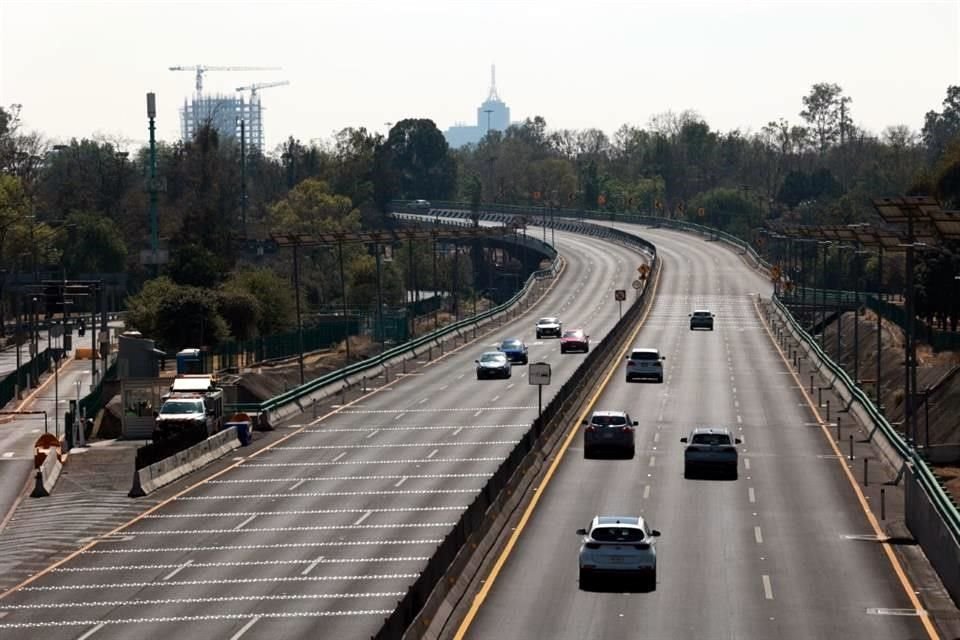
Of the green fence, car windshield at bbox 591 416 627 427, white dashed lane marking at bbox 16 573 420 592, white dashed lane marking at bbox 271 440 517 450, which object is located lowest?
the green fence

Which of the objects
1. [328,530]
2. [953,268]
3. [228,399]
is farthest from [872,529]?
[953,268]

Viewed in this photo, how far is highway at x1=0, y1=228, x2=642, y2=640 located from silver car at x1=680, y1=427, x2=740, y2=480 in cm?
692

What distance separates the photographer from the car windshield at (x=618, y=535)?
117ft

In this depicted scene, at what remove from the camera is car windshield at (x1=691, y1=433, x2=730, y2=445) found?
54.0 m

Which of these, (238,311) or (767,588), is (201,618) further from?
(238,311)

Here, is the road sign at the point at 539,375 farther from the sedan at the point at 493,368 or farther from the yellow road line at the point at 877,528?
the sedan at the point at 493,368

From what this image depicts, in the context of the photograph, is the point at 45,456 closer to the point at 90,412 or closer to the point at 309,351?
the point at 90,412

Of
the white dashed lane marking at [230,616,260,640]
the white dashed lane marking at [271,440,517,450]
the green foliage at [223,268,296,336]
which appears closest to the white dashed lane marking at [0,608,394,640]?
the white dashed lane marking at [230,616,260,640]

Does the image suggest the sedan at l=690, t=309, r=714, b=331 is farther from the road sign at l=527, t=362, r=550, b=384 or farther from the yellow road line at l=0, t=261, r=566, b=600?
the road sign at l=527, t=362, r=550, b=384

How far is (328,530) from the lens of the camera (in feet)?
150

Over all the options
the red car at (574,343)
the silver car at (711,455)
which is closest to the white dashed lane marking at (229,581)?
the silver car at (711,455)

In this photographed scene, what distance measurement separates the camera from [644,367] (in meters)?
86.8

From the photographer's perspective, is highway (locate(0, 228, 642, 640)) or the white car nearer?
highway (locate(0, 228, 642, 640))

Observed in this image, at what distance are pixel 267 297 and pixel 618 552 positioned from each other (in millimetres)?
101066
